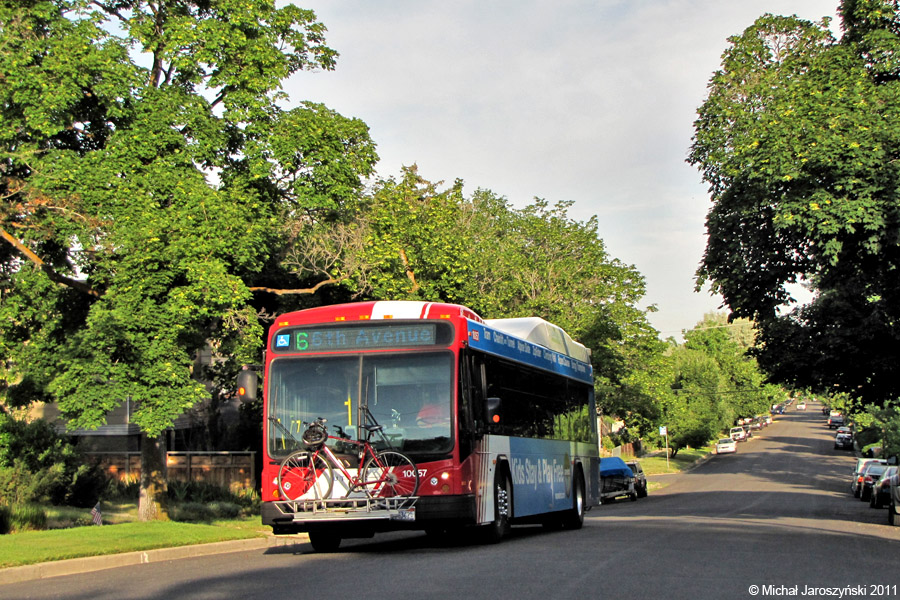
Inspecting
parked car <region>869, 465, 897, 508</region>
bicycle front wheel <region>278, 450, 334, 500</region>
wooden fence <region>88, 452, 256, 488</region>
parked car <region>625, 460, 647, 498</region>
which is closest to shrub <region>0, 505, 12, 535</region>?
bicycle front wheel <region>278, 450, 334, 500</region>

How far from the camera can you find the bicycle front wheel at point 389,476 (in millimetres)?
12602

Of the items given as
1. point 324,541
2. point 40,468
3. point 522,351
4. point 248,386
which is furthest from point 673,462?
point 248,386

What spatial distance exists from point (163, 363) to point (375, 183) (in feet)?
45.1

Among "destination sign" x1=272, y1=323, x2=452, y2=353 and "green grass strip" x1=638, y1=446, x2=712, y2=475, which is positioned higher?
"destination sign" x1=272, y1=323, x2=452, y2=353

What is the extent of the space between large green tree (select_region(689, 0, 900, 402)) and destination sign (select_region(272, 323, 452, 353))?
10.4m

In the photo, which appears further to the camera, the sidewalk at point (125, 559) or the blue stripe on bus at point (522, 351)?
the blue stripe on bus at point (522, 351)

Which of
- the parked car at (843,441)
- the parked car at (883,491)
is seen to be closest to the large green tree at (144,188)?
A: the parked car at (883,491)

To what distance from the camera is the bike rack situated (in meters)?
12.5

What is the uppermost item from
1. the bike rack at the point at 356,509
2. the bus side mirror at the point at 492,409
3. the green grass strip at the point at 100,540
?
the bus side mirror at the point at 492,409

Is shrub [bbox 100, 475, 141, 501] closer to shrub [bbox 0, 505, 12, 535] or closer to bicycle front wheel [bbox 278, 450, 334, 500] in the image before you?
shrub [bbox 0, 505, 12, 535]

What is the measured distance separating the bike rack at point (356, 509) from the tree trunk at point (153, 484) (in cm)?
1179

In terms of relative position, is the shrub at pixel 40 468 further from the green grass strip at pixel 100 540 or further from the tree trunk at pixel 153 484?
the green grass strip at pixel 100 540

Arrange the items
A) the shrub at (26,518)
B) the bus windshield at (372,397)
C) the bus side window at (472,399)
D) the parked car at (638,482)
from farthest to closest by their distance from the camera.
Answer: the parked car at (638,482) → the shrub at (26,518) → the bus side window at (472,399) → the bus windshield at (372,397)

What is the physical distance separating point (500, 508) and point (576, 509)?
515 cm
